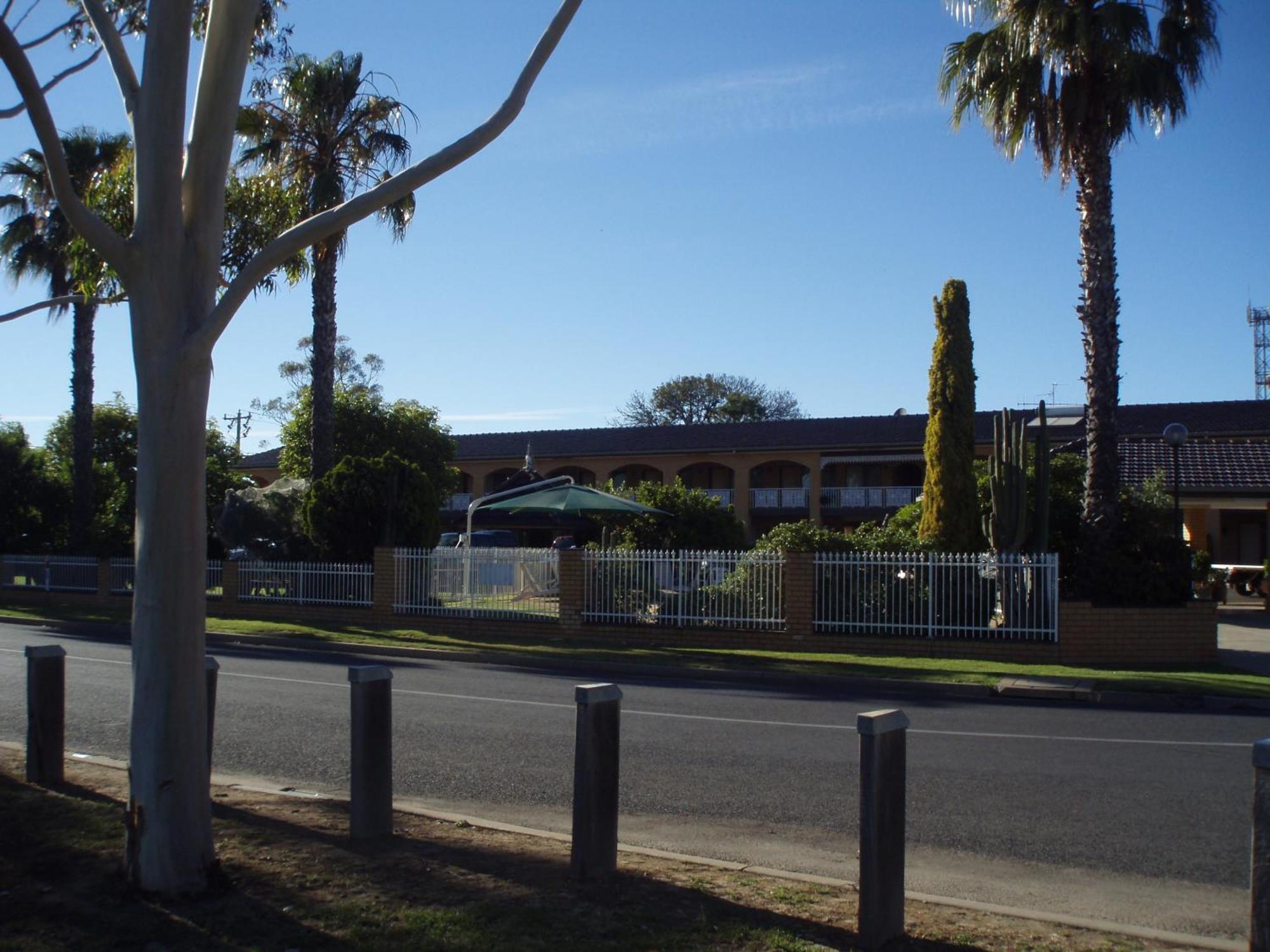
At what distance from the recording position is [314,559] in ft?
81.1

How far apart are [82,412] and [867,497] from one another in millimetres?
28131

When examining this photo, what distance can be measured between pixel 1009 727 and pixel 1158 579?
7793 millimetres

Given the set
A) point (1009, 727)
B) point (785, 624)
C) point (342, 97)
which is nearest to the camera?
point (1009, 727)

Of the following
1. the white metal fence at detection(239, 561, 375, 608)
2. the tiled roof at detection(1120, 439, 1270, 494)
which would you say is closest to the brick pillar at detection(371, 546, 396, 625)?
the white metal fence at detection(239, 561, 375, 608)

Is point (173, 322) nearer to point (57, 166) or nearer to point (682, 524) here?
point (57, 166)

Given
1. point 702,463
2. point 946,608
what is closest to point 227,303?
point 946,608

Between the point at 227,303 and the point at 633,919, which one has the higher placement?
the point at 227,303

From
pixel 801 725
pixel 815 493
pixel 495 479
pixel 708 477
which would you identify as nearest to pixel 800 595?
pixel 801 725

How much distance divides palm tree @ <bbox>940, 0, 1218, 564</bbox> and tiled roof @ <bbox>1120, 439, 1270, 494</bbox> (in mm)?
11419

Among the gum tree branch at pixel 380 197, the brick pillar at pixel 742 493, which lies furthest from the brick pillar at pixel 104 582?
the brick pillar at pixel 742 493

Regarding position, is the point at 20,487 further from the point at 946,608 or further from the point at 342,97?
the point at 946,608

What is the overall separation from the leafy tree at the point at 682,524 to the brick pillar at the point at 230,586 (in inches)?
315

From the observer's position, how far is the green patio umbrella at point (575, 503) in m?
22.2

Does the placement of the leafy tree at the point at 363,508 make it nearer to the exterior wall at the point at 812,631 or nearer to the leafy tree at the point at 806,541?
the exterior wall at the point at 812,631
